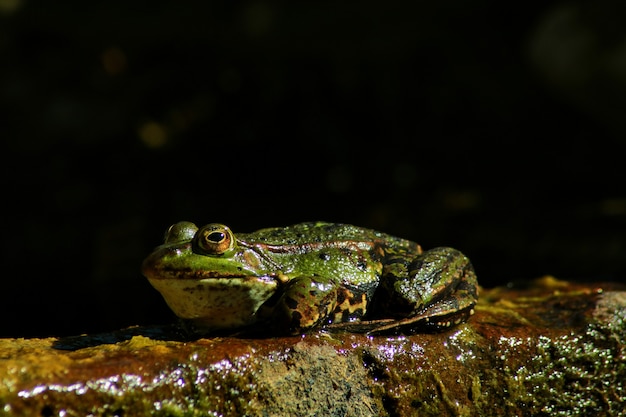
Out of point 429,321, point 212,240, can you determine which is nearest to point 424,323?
point 429,321

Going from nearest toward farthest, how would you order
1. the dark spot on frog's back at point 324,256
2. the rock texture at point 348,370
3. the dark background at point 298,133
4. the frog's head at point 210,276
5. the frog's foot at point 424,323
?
the rock texture at point 348,370 → the frog's head at point 210,276 → the frog's foot at point 424,323 → the dark spot on frog's back at point 324,256 → the dark background at point 298,133

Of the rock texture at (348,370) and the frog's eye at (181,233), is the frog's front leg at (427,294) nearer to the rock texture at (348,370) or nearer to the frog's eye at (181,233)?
the rock texture at (348,370)

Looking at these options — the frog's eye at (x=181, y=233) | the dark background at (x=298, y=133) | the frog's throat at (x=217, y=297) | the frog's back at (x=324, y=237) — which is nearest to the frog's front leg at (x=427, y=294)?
the frog's back at (x=324, y=237)

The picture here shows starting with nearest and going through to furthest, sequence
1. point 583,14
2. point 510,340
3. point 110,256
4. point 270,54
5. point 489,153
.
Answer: point 510,340, point 110,256, point 583,14, point 489,153, point 270,54

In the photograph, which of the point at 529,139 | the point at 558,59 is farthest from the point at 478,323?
the point at 529,139

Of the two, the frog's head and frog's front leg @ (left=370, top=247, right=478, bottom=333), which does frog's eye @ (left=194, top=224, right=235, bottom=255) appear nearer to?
the frog's head

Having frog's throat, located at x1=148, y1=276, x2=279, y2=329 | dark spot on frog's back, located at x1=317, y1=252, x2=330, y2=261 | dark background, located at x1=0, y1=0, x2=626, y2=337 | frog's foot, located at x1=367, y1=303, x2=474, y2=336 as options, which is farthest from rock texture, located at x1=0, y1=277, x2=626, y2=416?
dark background, located at x1=0, y1=0, x2=626, y2=337

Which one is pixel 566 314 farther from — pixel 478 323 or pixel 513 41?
pixel 513 41

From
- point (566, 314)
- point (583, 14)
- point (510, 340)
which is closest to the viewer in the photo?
point (510, 340)
